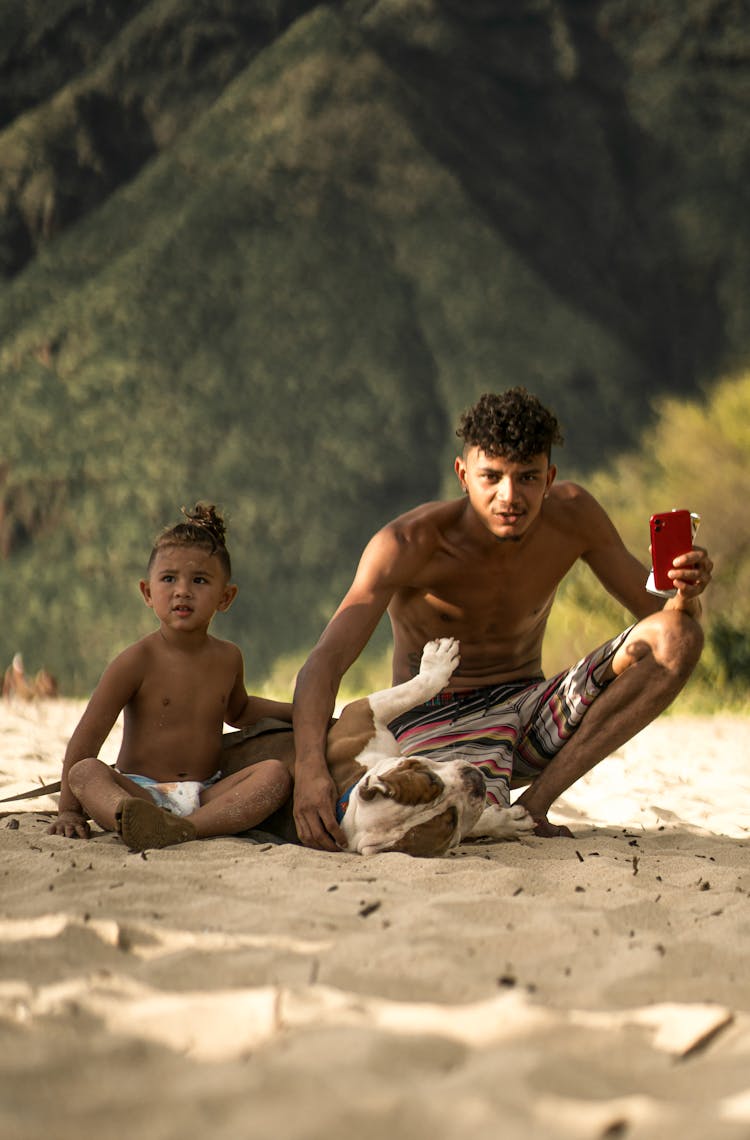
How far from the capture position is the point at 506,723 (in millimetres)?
3451

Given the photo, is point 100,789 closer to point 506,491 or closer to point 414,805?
point 414,805

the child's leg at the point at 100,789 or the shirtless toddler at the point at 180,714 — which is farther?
the shirtless toddler at the point at 180,714

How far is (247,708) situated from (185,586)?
0.45m

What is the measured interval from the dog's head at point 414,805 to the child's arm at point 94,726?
748 mm

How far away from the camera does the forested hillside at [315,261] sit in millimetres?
17594

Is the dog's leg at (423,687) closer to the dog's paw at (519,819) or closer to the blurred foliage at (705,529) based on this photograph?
the dog's paw at (519,819)

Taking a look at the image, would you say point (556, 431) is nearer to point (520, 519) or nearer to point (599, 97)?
point (520, 519)

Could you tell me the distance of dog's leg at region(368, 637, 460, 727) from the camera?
3158 mm

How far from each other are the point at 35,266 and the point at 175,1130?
19.4 meters

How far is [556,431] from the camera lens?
346cm

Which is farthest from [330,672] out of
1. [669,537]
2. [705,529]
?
[705,529]

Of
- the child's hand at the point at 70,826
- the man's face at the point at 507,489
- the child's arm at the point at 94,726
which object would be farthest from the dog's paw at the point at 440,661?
the child's hand at the point at 70,826

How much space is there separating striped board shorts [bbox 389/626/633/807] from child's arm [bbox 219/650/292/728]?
39 centimetres

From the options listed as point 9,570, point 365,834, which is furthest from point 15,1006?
point 9,570
